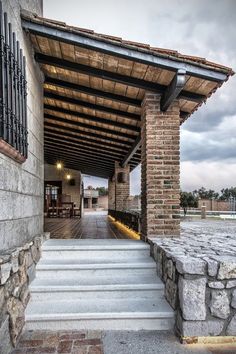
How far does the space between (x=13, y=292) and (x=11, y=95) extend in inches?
74.7

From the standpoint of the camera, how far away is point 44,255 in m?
3.99

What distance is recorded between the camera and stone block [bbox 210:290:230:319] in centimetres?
274

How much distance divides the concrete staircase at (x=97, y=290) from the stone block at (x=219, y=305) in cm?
46

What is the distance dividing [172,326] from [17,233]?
1.90 metres

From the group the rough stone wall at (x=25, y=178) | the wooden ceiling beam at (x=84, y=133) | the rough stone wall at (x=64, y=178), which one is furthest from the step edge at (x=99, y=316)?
the rough stone wall at (x=64, y=178)

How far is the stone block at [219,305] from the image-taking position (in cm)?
274

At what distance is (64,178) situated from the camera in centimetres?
1538

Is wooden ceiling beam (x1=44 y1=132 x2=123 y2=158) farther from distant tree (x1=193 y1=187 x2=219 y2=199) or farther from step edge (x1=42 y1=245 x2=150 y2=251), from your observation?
distant tree (x1=193 y1=187 x2=219 y2=199)

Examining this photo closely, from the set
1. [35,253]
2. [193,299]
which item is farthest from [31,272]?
[193,299]

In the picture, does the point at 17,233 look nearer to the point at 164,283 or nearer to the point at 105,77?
the point at 164,283

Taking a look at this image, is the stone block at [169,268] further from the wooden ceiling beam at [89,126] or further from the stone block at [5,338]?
the wooden ceiling beam at [89,126]

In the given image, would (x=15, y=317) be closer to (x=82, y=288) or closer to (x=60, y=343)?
(x=60, y=343)

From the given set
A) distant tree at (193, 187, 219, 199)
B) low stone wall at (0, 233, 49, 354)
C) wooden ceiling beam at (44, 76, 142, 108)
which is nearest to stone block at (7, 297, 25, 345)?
low stone wall at (0, 233, 49, 354)

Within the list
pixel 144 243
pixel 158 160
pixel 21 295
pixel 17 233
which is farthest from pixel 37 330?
pixel 158 160
